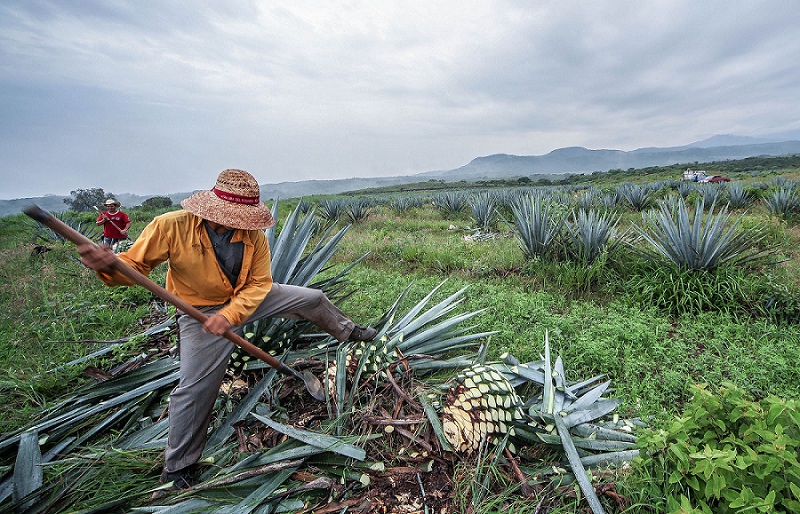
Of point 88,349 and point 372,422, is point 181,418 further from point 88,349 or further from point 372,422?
point 88,349

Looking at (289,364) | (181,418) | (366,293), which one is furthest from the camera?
(366,293)

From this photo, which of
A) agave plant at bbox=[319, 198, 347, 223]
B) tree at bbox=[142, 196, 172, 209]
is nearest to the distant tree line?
tree at bbox=[142, 196, 172, 209]

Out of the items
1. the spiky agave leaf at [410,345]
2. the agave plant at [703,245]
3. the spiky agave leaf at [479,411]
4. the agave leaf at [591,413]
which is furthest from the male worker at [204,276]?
the agave plant at [703,245]

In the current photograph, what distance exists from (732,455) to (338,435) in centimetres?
153

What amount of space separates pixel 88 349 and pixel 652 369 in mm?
4479

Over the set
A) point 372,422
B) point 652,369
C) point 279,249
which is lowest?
point 652,369

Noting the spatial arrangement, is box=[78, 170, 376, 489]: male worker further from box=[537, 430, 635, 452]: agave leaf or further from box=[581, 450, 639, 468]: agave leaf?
box=[581, 450, 639, 468]: agave leaf

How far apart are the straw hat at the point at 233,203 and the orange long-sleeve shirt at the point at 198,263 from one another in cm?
10

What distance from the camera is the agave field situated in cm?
151

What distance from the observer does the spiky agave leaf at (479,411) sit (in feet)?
5.92

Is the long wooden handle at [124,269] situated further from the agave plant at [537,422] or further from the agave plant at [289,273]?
the agave plant at [537,422]

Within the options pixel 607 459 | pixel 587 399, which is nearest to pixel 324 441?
pixel 607 459

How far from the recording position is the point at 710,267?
12.8ft

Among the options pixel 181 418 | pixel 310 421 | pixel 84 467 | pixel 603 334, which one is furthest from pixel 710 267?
pixel 84 467
